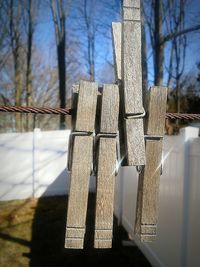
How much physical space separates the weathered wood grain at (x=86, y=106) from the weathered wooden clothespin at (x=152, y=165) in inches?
9.1

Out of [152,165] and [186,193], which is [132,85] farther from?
[186,193]

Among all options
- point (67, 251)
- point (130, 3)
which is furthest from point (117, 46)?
point (67, 251)

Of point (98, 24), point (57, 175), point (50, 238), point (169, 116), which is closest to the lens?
point (169, 116)

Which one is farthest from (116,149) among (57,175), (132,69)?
(57,175)

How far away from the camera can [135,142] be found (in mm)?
1116

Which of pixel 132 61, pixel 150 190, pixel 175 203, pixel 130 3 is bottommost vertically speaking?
pixel 175 203

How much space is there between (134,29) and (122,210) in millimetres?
5325

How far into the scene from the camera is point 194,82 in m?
12.8

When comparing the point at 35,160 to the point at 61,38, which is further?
the point at 61,38

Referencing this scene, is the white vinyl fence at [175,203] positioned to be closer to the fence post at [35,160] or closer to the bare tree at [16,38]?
the fence post at [35,160]

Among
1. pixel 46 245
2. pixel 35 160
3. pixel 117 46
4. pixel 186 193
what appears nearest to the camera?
pixel 117 46

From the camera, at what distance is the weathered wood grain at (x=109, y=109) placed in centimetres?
114

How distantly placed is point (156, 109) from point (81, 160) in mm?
361

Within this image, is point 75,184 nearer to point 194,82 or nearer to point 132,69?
point 132,69
